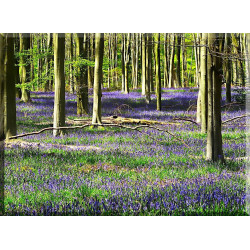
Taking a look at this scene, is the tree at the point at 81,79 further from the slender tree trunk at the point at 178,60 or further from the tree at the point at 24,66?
the slender tree trunk at the point at 178,60

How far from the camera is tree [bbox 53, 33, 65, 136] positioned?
5836 millimetres

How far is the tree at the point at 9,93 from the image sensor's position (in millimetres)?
5660

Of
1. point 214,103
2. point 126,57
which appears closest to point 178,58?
point 126,57

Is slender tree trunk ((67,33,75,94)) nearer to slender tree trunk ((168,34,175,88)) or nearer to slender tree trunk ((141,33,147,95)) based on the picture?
slender tree trunk ((141,33,147,95))

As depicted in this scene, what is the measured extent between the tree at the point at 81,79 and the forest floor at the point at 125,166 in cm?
11

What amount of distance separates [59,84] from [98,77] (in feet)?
2.03

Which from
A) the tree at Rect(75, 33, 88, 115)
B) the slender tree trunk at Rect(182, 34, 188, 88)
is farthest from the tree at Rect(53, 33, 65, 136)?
the slender tree trunk at Rect(182, 34, 188, 88)

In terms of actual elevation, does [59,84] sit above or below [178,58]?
below

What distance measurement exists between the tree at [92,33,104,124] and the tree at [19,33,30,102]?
1.03 meters

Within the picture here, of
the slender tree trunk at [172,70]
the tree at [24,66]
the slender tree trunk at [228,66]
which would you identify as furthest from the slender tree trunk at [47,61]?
the slender tree trunk at [228,66]

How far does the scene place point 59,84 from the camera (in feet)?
19.4

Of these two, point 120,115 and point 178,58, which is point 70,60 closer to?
point 120,115
